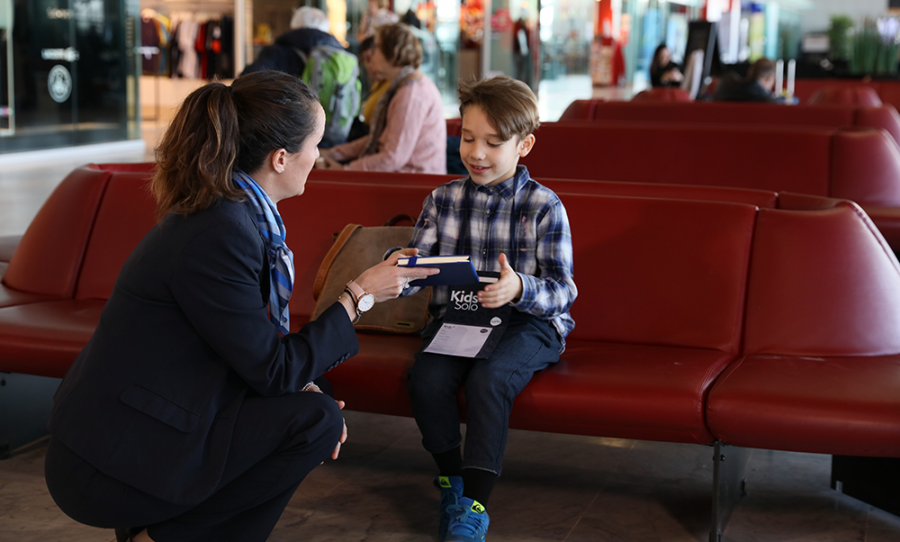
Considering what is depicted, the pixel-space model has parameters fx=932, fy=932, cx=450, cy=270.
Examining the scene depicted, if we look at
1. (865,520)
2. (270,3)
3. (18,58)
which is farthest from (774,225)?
(270,3)

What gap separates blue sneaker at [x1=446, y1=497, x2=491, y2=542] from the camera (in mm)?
2178

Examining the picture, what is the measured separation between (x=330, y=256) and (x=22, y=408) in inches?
42.9

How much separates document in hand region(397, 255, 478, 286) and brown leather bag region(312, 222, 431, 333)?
628 mm

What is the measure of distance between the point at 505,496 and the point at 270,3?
45.1ft

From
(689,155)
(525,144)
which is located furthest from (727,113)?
(525,144)

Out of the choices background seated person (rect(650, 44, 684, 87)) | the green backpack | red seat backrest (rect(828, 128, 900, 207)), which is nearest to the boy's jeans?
red seat backrest (rect(828, 128, 900, 207))

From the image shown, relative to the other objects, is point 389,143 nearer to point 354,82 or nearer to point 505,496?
point 354,82

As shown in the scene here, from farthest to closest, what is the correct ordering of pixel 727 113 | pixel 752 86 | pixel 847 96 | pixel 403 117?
pixel 847 96 < pixel 752 86 < pixel 727 113 < pixel 403 117

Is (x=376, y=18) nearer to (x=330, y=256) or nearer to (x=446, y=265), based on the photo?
(x=330, y=256)

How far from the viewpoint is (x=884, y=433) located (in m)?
2.10

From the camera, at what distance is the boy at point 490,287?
2225mm

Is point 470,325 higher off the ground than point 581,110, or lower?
lower

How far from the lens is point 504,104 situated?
243 centimetres

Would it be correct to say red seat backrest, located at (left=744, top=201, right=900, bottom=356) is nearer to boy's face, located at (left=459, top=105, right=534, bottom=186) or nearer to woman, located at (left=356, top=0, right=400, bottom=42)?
boy's face, located at (left=459, top=105, right=534, bottom=186)
